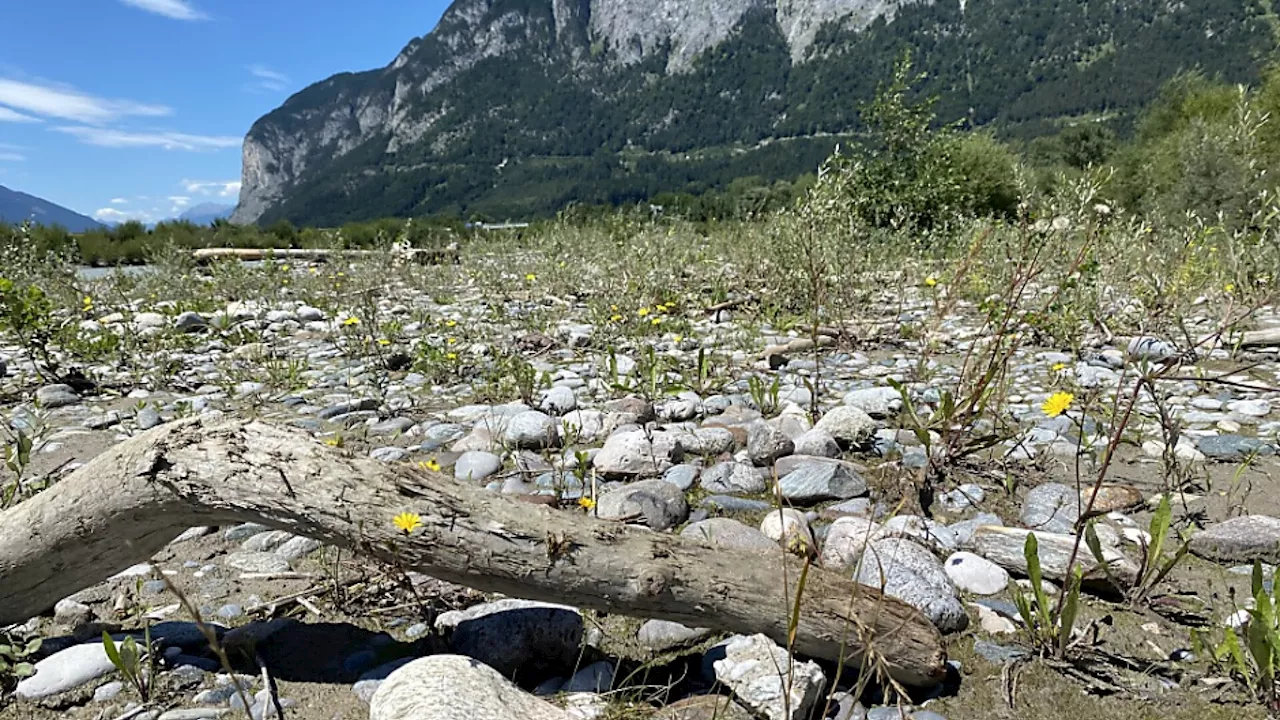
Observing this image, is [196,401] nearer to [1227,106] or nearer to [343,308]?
[343,308]

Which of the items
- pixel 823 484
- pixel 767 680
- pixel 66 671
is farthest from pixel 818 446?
pixel 66 671

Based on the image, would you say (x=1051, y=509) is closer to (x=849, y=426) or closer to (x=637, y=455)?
(x=849, y=426)

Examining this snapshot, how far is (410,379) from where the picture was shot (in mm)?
5430

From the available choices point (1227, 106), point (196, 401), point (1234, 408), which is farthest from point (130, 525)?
point (1227, 106)

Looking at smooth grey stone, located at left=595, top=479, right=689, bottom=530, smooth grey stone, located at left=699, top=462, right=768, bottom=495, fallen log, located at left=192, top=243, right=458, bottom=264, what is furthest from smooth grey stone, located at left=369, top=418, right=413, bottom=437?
fallen log, located at left=192, top=243, right=458, bottom=264

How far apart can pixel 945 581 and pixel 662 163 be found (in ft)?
631

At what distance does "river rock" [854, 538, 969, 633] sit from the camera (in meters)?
2.19

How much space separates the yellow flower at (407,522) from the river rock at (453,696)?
0.33 metres

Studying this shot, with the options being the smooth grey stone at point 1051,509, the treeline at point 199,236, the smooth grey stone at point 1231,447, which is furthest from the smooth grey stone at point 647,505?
the treeline at point 199,236

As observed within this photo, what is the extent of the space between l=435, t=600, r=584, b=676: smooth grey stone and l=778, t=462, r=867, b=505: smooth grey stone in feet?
4.13

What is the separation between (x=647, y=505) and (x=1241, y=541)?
2.10 meters

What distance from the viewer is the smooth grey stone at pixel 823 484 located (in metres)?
3.12

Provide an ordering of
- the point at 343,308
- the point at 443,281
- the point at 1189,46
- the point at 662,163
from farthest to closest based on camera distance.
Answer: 1. the point at 662,163
2. the point at 1189,46
3. the point at 443,281
4. the point at 343,308

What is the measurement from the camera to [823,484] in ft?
10.3
